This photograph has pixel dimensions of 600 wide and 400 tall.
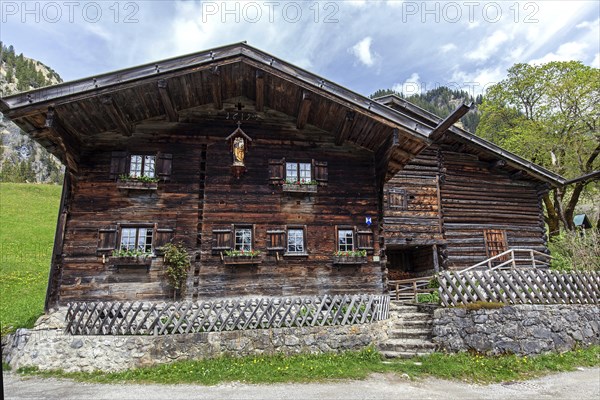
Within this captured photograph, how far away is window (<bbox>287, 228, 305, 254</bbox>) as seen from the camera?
13898 mm

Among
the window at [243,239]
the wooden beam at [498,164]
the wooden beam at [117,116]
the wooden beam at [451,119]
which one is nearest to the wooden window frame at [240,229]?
the window at [243,239]

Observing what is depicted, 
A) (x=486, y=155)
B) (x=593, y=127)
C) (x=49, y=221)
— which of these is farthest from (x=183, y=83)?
(x=49, y=221)

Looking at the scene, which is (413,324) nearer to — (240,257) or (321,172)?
(240,257)

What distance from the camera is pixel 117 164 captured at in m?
13.4

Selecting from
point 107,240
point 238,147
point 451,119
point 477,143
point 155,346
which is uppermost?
point 477,143

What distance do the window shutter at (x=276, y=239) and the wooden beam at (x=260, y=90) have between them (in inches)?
187

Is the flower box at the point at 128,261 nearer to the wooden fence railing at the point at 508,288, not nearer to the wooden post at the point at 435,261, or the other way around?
the wooden fence railing at the point at 508,288

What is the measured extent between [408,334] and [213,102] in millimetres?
10610

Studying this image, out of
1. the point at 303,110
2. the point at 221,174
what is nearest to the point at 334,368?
the point at 221,174

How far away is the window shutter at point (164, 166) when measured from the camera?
13.5 meters

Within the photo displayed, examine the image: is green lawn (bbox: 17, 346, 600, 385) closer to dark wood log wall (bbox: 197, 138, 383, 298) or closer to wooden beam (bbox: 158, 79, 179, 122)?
dark wood log wall (bbox: 197, 138, 383, 298)

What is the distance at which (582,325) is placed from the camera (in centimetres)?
1207

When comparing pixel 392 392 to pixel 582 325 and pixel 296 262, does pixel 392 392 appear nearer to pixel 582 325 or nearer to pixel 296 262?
pixel 296 262

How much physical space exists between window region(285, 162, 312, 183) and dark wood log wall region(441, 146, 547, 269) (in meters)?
8.08
